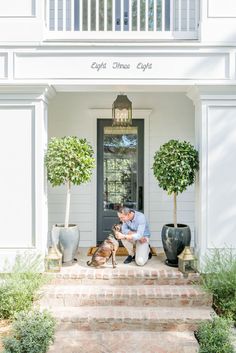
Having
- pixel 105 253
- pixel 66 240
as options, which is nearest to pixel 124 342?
pixel 105 253

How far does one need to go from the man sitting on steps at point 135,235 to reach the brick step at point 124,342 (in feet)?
4.09

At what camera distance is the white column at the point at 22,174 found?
503 cm

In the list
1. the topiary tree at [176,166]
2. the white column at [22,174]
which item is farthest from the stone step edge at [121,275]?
the topiary tree at [176,166]

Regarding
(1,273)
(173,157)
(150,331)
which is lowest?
(150,331)

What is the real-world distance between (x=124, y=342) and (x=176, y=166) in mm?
2241

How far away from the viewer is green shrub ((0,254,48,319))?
4.34 metres

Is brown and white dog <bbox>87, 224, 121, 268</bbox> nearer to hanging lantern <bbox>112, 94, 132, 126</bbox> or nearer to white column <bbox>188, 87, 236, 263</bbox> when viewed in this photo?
white column <bbox>188, 87, 236, 263</bbox>

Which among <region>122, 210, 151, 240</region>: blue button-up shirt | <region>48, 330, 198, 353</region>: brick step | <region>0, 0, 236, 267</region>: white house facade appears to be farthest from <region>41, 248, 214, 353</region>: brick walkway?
<region>0, 0, 236, 267</region>: white house facade

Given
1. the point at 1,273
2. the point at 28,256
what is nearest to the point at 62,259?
the point at 28,256

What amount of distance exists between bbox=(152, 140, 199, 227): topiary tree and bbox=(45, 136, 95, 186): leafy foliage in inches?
39.1

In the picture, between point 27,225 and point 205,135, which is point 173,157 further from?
point 27,225

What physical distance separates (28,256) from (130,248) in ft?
4.76

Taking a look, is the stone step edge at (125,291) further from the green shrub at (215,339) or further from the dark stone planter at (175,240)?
the green shrub at (215,339)

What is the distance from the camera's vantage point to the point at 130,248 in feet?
17.8
